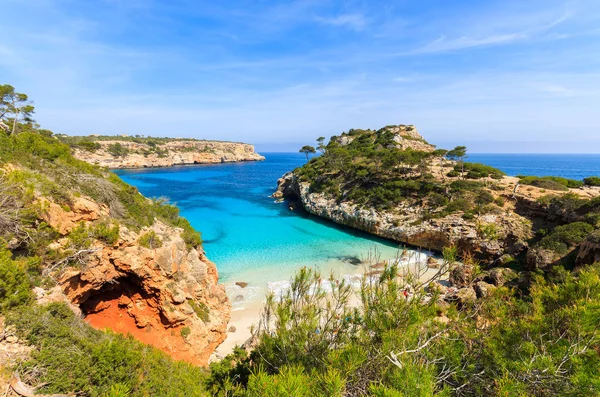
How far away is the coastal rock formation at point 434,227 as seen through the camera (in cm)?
2109

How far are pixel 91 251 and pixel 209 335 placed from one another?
5.75 meters

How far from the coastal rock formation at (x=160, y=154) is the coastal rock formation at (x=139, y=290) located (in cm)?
6946

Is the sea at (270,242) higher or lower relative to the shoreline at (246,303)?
higher

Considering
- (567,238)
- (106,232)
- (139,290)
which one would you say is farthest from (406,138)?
(106,232)

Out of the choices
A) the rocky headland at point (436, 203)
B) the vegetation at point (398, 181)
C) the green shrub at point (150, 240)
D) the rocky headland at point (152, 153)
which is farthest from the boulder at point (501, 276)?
the rocky headland at point (152, 153)

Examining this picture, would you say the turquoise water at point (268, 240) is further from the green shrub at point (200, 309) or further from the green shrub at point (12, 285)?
the green shrub at point (12, 285)

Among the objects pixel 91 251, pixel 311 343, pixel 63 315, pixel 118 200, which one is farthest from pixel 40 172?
pixel 311 343

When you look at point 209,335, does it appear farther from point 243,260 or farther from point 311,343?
point 243,260

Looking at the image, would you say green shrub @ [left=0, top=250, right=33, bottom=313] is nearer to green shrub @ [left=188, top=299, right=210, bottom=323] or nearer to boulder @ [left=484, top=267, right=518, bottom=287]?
green shrub @ [left=188, top=299, right=210, bottom=323]

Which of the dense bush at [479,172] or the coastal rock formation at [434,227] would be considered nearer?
the coastal rock formation at [434,227]

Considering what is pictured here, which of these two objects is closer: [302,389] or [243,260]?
Result: [302,389]

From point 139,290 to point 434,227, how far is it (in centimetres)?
2305

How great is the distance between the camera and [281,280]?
1789 cm

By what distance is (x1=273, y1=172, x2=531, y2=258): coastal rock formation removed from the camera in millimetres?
21094
